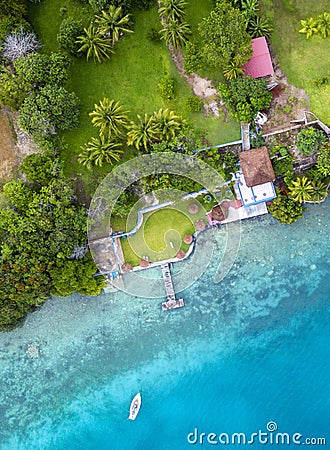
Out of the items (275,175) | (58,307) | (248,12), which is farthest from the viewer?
(58,307)

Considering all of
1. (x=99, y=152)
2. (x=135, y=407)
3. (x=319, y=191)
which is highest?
(x=99, y=152)

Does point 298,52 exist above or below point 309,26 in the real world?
below

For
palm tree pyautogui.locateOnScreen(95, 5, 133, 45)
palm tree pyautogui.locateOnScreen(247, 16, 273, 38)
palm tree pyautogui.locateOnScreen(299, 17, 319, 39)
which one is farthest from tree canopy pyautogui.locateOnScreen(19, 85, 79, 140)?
palm tree pyautogui.locateOnScreen(299, 17, 319, 39)

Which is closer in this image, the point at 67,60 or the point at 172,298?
the point at 67,60

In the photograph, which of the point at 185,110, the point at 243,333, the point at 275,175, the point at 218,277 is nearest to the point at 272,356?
the point at 243,333

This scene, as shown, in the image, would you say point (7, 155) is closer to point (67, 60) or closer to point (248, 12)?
point (67, 60)

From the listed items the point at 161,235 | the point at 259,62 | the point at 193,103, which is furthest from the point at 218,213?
the point at 259,62

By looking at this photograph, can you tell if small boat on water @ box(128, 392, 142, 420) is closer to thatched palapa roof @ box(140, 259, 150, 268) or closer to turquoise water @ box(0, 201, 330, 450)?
turquoise water @ box(0, 201, 330, 450)

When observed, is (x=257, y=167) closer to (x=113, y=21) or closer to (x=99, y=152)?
(x=99, y=152)

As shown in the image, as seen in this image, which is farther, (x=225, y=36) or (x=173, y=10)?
(x=173, y=10)
